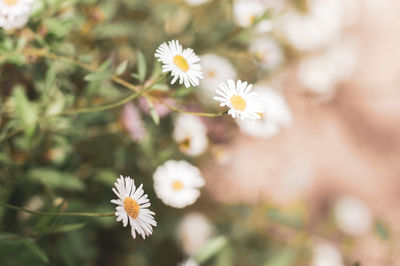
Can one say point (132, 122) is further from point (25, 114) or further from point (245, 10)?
point (245, 10)

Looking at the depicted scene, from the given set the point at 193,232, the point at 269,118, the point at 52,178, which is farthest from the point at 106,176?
the point at 269,118

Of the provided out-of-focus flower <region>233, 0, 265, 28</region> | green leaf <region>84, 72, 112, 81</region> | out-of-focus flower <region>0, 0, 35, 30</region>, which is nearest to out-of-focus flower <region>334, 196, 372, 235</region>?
out-of-focus flower <region>233, 0, 265, 28</region>

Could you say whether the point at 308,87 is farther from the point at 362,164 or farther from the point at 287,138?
the point at 362,164

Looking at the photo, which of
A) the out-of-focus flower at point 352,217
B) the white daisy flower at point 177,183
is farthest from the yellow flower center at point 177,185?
the out-of-focus flower at point 352,217

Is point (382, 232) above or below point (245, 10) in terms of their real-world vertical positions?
below


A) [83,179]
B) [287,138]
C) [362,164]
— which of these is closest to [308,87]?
[287,138]

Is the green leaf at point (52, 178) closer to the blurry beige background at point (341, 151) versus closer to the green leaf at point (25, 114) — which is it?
the green leaf at point (25, 114)

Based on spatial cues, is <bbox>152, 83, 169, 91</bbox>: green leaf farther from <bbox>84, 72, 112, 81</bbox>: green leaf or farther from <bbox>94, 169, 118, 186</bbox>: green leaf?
<bbox>94, 169, 118, 186</bbox>: green leaf
